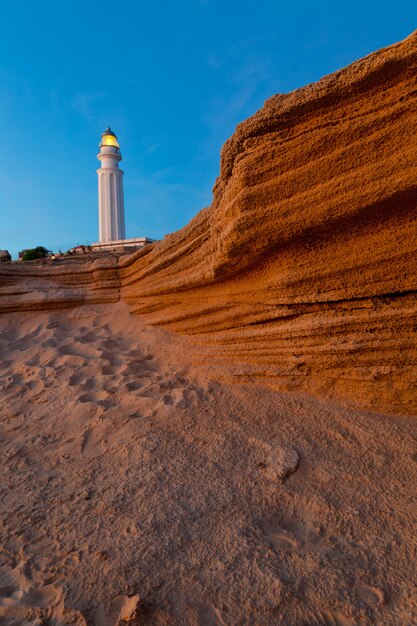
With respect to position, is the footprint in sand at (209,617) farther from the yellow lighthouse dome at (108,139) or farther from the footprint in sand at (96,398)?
the yellow lighthouse dome at (108,139)

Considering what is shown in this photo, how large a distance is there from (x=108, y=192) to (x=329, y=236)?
28.8 m

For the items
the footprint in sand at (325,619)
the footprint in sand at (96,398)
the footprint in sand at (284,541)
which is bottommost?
the footprint in sand at (325,619)

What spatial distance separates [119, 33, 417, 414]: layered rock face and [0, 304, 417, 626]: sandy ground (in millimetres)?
297

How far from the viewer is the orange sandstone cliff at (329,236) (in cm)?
221

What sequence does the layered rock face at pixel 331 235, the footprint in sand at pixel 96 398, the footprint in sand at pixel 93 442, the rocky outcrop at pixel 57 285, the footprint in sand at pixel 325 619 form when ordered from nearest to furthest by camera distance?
the footprint in sand at pixel 325 619 < the layered rock face at pixel 331 235 < the footprint in sand at pixel 93 442 < the footprint in sand at pixel 96 398 < the rocky outcrop at pixel 57 285

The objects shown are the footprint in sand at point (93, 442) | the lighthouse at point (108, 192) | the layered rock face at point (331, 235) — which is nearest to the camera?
the layered rock face at point (331, 235)

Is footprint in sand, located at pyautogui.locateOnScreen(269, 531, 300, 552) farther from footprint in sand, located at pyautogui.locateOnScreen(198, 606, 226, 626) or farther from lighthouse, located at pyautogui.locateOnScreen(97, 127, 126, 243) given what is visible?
lighthouse, located at pyautogui.locateOnScreen(97, 127, 126, 243)

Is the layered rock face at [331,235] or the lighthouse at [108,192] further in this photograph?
the lighthouse at [108,192]

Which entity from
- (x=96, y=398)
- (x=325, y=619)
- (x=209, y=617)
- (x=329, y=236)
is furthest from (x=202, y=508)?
(x=329, y=236)

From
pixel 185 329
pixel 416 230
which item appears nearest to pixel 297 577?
pixel 416 230

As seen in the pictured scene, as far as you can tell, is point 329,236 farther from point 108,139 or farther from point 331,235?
point 108,139

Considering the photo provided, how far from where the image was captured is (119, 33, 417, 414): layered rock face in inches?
87.0

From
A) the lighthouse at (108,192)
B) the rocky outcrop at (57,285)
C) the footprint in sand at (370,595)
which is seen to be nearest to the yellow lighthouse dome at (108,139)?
the lighthouse at (108,192)

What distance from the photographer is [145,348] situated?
14.0 ft
